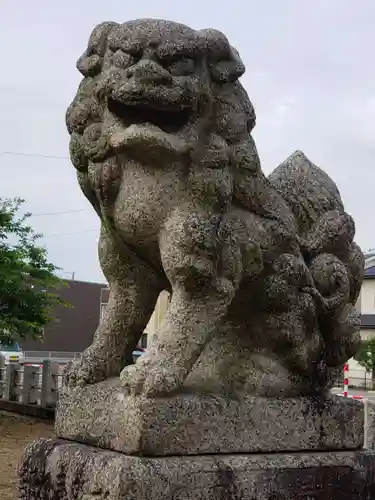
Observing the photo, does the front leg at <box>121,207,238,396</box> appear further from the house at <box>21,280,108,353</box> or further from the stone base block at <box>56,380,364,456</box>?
the house at <box>21,280,108,353</box>

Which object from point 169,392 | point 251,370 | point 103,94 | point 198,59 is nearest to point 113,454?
point 169,392

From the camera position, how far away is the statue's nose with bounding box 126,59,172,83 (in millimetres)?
2514

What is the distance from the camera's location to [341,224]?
3.08 m

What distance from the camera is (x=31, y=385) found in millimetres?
14633

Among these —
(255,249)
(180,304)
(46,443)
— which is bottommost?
(46,443)

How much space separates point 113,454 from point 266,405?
2.02ft

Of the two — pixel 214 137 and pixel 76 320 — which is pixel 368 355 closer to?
pixel 76 320

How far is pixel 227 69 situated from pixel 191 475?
1.44 meters

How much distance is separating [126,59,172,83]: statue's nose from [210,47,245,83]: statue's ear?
9.4 inches

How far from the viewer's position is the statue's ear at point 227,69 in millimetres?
2709

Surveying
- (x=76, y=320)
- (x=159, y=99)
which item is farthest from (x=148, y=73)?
(x=76, y=320)

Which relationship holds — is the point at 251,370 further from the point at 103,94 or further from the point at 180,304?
the point at 103,94

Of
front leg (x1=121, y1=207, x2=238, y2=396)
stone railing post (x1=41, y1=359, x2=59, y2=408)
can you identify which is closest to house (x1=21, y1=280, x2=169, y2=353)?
stone railing post (x1=41, y1=359, x2=59, y2=408)

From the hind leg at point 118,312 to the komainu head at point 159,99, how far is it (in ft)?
1.30
